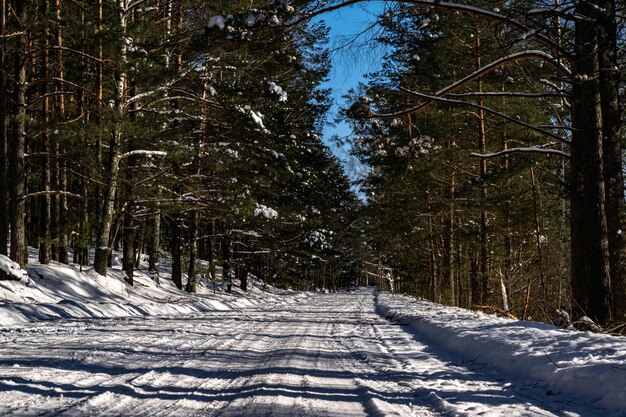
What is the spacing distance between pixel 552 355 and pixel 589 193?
2397 millimetres

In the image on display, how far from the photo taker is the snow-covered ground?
4.12 metres

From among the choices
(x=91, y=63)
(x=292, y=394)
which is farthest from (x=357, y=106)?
(x=91, y=63)

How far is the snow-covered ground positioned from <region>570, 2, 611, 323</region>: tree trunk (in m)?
0.66

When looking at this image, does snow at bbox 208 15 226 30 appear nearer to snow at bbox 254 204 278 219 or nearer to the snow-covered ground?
the snow-covered ground

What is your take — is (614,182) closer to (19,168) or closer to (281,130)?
(19,168)

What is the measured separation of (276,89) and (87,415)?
13312 millimetres

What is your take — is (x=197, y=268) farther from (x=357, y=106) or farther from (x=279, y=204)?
(x=357, y=106)

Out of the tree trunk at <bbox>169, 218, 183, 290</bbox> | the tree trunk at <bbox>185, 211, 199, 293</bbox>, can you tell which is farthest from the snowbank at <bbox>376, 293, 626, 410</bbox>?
the tree trunk at <bbox>169, 218, 183, 290</bbox>

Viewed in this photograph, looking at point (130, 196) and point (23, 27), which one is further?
point (130, 196)

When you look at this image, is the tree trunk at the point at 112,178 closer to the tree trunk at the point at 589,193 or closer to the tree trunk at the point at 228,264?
the tree trunk at the point at 228,264

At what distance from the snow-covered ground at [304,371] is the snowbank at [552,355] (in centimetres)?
2

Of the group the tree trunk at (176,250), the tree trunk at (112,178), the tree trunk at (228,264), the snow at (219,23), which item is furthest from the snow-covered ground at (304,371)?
the tree trunk at (228,264)

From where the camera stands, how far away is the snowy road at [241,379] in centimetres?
407

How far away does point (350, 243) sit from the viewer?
64.1m
